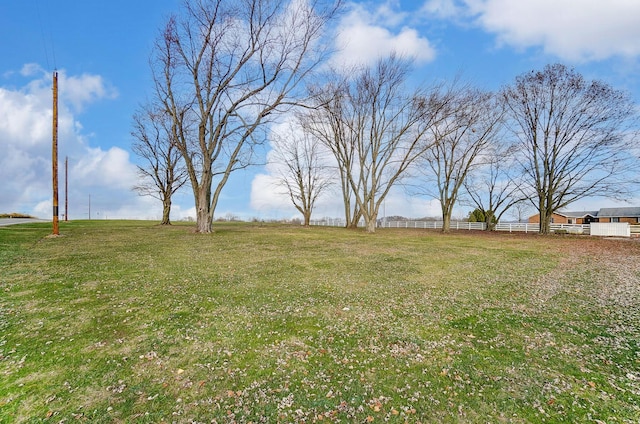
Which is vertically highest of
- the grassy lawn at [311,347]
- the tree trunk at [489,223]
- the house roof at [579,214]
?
the house roof at [579,214]

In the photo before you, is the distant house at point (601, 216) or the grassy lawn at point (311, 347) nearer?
the grassy lawn at point (311, 347)

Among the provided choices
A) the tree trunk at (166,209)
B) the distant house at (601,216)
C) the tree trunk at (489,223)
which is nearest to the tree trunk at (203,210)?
the tree trunk at (166,209)

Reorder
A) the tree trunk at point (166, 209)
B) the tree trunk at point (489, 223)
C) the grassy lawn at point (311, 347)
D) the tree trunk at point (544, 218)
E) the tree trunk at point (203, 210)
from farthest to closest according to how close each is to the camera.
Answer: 1. the tree trunk at point (489, 223)
2. the tree trunk at point (166, 209)
3. the tree trunk at point (544, 218)
4. the tree trunk at point (203, 210)
5. the grassy lawn at point (311, 347)

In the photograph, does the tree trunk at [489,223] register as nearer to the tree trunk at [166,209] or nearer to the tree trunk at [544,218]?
the tree trunk at [544,218]

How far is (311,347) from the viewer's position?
471cm

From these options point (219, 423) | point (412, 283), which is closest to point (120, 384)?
point (219, 423)

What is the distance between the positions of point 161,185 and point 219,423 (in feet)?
127

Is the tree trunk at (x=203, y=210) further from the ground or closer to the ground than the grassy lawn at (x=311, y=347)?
further from the ground

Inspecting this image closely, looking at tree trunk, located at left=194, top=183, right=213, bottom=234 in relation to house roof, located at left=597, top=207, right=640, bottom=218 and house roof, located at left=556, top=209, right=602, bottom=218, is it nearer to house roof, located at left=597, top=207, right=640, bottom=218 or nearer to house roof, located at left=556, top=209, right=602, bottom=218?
house roof, located at left=597, top=207, right=640, bottom=218

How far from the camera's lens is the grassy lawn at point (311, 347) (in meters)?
3.36

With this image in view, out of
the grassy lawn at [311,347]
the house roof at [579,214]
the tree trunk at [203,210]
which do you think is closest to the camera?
the grassy lawn at [311,347]

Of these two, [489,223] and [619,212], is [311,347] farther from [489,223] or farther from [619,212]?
[619,212]

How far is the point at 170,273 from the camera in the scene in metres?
9.12

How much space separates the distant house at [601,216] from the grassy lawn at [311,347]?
59.6 metres
